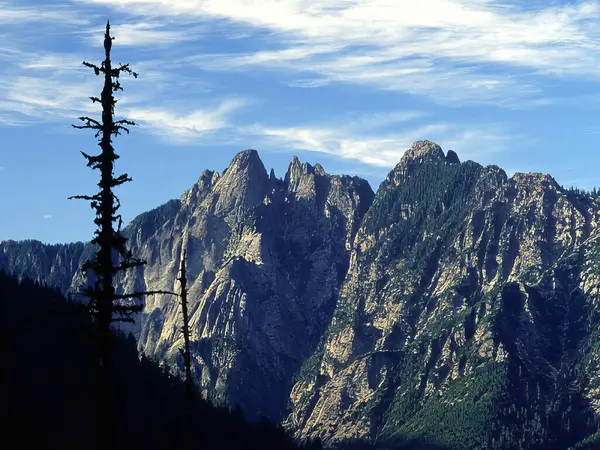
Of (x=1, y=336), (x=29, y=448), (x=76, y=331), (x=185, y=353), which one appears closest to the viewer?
(x=1, y=336)

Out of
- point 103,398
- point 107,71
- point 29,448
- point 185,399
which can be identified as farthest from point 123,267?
point 29,448

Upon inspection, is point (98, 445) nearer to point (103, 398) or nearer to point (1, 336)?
point (103, 398)

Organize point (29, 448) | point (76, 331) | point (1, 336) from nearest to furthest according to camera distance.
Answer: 1. point (1, 336)
2. point (76, 331)
3. point (29, 448)

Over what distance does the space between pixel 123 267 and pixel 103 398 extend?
24.1 feet

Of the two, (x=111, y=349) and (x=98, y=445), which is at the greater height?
(x=111, y=349)

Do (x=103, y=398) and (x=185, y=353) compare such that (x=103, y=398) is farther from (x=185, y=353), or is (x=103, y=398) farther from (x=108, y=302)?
(x=185, y=353)

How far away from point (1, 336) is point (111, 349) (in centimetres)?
794

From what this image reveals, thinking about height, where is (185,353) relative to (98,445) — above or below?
above

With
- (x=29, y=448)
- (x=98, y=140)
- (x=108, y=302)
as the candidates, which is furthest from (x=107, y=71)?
(x=29, y=448)

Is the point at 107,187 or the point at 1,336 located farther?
the point at 107,187

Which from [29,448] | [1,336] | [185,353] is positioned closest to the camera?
[1,336]

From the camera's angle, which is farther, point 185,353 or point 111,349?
point 185,353

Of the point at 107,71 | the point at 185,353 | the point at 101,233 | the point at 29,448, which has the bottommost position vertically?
the point at 29,448

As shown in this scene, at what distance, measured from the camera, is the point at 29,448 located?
108 meters
